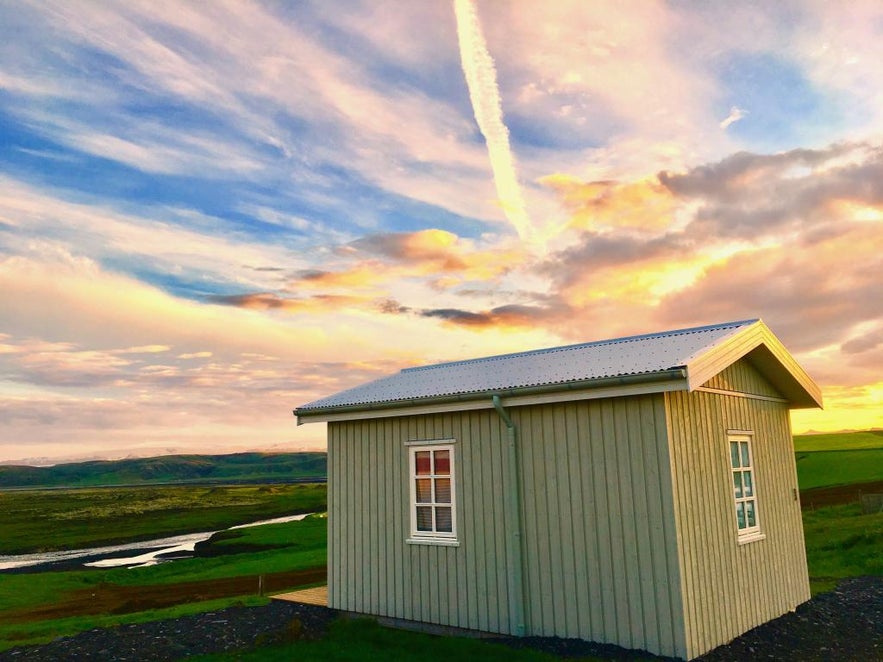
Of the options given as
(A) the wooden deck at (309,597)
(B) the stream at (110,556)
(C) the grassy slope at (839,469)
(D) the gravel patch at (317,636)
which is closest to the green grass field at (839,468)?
(C) the grassy slope at (839,469)

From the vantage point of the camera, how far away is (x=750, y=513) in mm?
11320

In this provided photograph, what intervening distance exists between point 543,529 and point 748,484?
3897 millimetres

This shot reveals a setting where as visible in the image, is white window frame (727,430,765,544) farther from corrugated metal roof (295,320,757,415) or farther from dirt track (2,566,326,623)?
dirt track (2,566,326,623)

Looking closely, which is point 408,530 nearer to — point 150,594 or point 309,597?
point 309,597

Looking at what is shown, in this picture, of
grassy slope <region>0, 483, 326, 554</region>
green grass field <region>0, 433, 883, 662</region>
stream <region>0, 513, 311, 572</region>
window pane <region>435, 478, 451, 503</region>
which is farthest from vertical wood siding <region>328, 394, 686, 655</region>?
grassy slope <region>0, 483, 326, 554</region>

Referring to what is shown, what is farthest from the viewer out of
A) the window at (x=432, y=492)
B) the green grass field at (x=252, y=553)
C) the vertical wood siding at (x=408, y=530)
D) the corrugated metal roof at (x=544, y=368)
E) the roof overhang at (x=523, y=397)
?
the window at (x=432, y=492)

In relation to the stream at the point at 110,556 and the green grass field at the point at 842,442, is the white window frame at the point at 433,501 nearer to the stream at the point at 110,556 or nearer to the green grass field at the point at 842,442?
the stream at the point at 110,556

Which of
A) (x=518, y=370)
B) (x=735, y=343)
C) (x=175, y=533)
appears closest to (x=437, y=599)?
(x=518, y=370)

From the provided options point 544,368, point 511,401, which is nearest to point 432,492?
point 511,401

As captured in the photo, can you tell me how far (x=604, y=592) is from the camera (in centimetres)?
937

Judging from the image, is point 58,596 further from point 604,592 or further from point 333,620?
point 604,592

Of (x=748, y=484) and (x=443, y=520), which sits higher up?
(x=748, y=484)

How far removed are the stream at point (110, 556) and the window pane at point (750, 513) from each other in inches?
1116

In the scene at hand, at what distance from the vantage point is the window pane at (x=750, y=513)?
1123 cm
